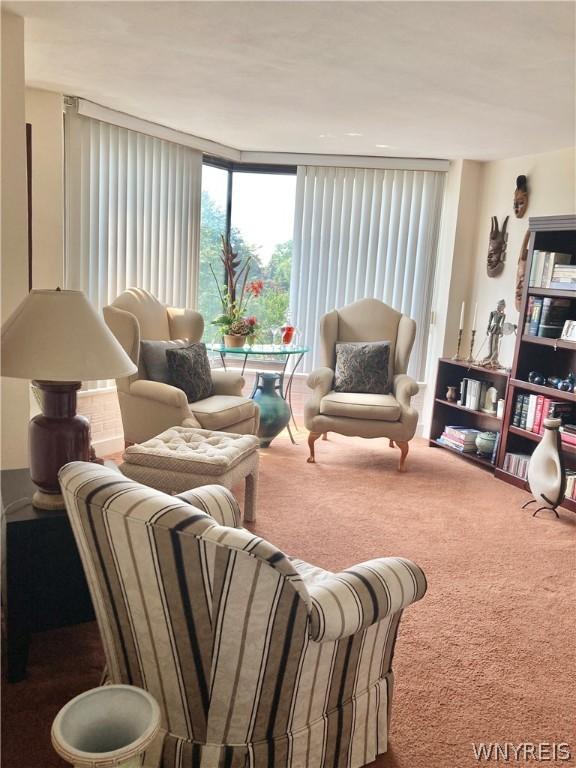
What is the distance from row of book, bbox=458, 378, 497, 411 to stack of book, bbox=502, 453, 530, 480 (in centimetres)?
53

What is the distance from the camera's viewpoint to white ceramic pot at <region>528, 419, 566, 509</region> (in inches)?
145

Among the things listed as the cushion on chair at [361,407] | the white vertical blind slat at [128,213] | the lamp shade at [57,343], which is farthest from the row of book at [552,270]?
the lamp shade at [57,343]

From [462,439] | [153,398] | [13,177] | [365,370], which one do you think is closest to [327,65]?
[13,177]

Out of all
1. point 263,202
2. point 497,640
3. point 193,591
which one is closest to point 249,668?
point 193,591

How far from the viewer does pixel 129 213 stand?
4.57 meters

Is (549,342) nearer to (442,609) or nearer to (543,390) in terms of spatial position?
(543,390)

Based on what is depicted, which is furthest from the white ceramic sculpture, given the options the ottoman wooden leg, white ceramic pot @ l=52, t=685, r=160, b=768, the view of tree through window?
white ceramic pot @ l=52, t=685, r=160, b=768

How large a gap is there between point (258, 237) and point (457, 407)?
2326 mm

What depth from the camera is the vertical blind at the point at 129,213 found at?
415 cm

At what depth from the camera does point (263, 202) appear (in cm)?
566

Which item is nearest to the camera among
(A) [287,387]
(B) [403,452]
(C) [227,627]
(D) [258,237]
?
(C) [227,627]

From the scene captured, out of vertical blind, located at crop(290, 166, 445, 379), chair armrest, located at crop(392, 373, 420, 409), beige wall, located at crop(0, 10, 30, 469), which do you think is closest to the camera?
beige wall, located at crop(0, 10, 30, 469)

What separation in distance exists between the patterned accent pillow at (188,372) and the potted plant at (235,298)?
2.32ft

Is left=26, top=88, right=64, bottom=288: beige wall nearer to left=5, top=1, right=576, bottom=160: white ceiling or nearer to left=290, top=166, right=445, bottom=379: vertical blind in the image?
left=5, top=1, right=576, bottom=160: white ceiling
